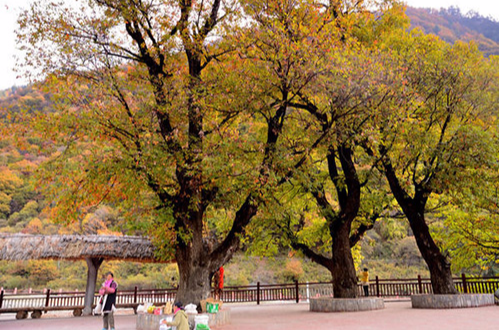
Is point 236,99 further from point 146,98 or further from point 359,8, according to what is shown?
point 359,8

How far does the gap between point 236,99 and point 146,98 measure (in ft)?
7.99

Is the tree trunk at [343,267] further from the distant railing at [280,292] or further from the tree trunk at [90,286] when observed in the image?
the tree trunk at [90,286]

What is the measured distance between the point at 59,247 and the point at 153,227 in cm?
626

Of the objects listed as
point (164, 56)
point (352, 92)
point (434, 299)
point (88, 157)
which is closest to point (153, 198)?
point (88, 157)

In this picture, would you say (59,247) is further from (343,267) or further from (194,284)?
(343,267)

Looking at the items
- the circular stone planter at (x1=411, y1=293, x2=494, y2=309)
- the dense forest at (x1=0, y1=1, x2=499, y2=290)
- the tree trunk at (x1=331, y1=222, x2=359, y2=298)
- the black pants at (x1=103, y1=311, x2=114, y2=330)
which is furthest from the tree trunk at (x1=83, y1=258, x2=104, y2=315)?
the circular stone planter at (x1=411, y1=293, x2=494, y2=309)

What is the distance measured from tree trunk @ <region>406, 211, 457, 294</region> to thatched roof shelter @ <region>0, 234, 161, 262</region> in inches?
437

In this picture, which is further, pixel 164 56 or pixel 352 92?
pixel 164 56

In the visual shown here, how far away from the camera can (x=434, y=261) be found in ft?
39.0

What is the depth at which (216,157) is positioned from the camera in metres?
Result: 8.41

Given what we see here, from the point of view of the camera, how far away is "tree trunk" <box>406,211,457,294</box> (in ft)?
38.2

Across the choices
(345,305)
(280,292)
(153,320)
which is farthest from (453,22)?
(153,320)

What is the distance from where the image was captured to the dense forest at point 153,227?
347 inches

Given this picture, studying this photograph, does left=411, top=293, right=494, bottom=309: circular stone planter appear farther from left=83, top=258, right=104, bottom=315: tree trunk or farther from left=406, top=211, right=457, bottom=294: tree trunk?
left=83, top=258, right=104, bottom=315: tree trunk
